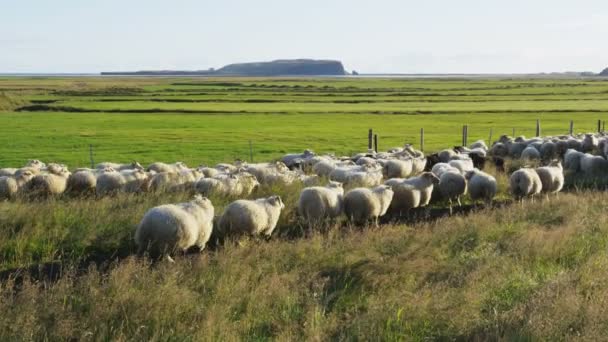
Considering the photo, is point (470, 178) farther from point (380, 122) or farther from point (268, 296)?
point (380, 122)

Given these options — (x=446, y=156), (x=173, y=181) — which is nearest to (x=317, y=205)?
(x=173, y=181)

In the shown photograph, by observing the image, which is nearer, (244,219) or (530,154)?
(244,219)

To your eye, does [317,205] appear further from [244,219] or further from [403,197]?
[403,197]

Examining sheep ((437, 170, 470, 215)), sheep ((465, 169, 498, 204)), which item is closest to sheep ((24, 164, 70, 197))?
sheep ((437, 170, 470, 215))

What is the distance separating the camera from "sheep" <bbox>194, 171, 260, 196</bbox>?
15.3 meters

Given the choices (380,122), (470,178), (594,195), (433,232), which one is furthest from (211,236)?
(380,122)

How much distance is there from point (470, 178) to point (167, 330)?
12643 millimetres

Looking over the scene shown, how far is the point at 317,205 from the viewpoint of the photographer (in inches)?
531

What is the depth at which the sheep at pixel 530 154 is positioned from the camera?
24.9 m

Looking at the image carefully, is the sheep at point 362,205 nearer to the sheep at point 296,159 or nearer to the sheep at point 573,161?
the sheep at point 296,159

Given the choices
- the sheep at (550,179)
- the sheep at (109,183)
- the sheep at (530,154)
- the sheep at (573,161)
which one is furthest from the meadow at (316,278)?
the sheep at (530,154)

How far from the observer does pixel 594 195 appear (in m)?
17.0

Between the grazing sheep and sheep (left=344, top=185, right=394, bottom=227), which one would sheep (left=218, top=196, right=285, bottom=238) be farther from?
the grazing sheep

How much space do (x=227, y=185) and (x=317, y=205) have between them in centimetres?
312
